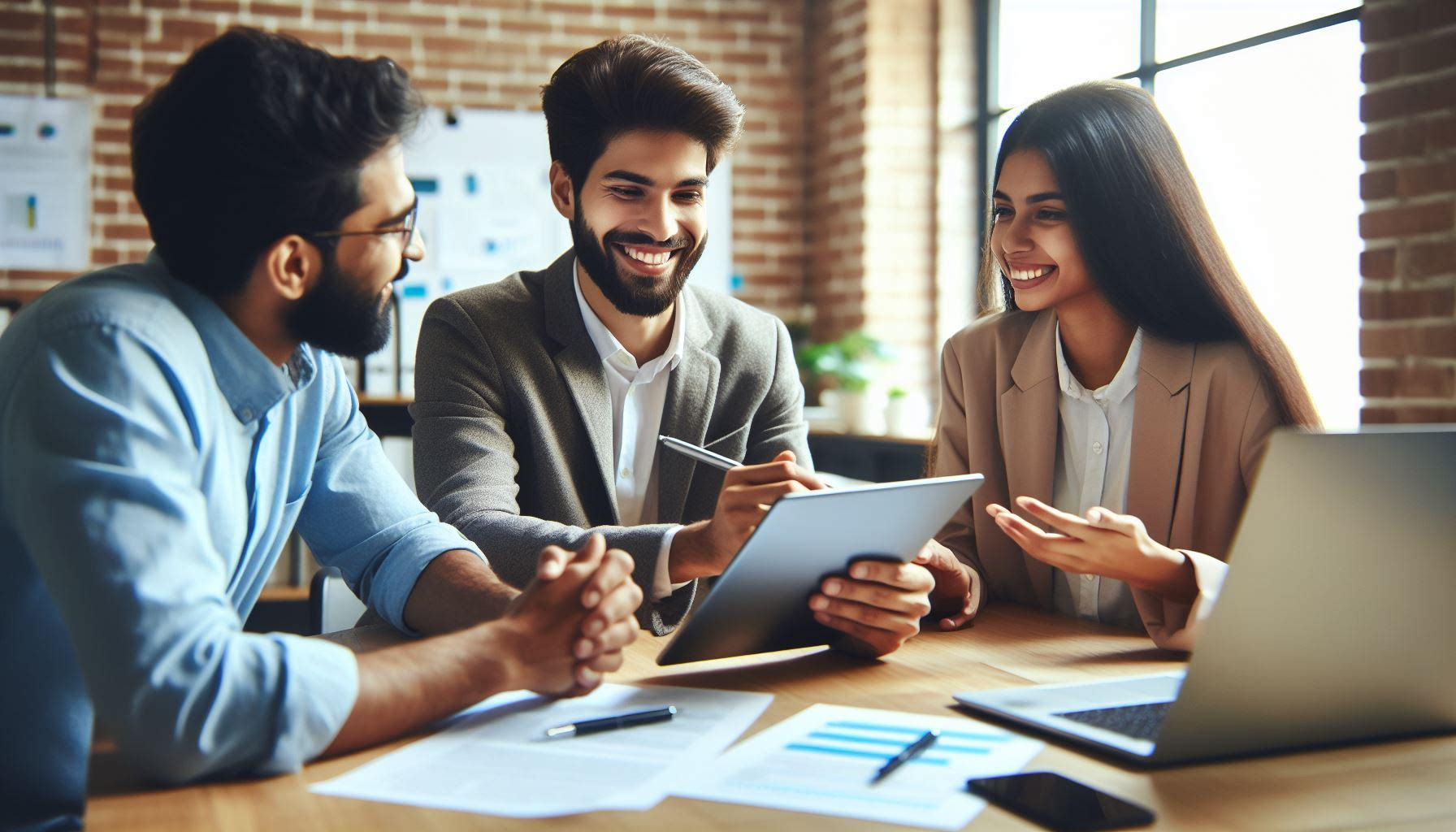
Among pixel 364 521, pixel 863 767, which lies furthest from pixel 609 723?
pixel 364 521

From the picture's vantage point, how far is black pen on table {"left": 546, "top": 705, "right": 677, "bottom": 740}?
103cm

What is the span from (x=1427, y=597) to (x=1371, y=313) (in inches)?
70.6

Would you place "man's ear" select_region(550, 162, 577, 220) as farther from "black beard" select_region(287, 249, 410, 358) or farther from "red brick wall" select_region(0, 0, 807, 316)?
"red brick wall" select_region(0, 0, 807, 316)

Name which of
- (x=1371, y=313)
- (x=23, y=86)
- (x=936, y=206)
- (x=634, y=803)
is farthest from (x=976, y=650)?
(x=23, y=86)

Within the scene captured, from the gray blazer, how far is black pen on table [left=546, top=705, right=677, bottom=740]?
55cm

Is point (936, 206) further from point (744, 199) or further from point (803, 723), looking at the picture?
point (803, 723)

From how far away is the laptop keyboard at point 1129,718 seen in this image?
3.36ft

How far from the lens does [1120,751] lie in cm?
97

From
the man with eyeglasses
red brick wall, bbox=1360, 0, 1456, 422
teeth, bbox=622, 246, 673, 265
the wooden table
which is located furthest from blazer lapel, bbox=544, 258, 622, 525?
red brick wall, bbox=1360, 0, 1456, 422

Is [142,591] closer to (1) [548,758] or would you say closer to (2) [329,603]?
(1) [548,758]

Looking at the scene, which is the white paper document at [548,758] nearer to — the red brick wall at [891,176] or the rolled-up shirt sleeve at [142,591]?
the rolled-up shirt sleeve at [142,591]

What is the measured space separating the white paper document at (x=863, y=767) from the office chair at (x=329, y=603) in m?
1.05

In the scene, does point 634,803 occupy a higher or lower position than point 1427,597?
lower

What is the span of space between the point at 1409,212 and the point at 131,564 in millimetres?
2445
